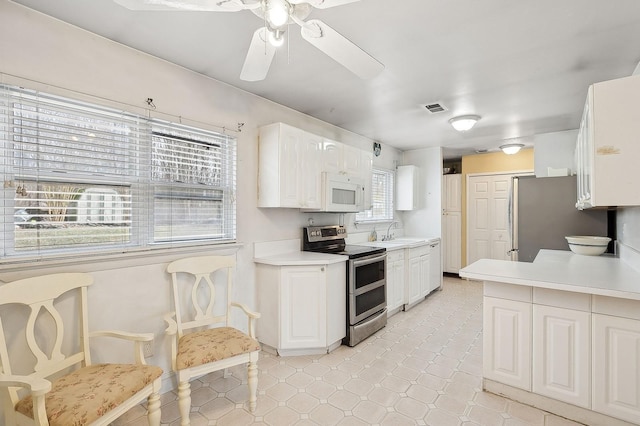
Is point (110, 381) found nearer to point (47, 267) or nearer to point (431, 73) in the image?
point (47, 267)

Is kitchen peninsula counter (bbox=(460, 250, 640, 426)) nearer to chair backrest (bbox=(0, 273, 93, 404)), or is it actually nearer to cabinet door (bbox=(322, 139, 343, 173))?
cabinet door (bbox=(322, 139, 343, 173))

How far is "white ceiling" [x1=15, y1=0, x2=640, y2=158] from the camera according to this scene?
→ 1.69m

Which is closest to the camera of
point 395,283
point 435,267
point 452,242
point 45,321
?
point 45,321

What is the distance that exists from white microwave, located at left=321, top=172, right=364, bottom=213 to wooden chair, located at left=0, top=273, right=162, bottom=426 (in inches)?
80.2

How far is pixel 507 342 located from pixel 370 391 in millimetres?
1033

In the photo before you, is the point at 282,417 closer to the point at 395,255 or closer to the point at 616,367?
the point at 616,367

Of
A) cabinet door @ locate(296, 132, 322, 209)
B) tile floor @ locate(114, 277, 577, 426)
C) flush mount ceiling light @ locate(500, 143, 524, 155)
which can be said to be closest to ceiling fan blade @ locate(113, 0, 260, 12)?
cabinet door @ locate(296, 132, 322, 209)

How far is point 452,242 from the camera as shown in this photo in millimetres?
6078

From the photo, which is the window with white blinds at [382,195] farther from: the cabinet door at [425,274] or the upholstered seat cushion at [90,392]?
the upholstered seat cushion at [90,392]

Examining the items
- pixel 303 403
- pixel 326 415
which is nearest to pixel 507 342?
pixel 326 415

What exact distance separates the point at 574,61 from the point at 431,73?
1.01 meters

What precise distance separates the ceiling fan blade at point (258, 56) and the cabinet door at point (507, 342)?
2155 mm

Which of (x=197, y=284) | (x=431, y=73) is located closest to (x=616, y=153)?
(x=431, y=73)

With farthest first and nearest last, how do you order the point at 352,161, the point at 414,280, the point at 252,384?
the point at 414,280 < the point at 352,161 < the point at 252,384
